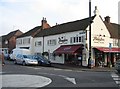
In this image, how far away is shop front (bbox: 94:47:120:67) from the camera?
4090 cm

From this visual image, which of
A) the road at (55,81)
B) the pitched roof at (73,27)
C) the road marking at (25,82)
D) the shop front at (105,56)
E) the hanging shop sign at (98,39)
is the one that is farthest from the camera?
the pitched roof at (73,27)

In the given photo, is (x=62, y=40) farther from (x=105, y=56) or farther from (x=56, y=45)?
(x=105, y=56)

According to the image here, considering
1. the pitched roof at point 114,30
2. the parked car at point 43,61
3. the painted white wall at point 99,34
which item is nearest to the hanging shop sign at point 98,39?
the painted white wall at point 99,34

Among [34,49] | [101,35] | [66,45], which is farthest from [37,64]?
[34,49]

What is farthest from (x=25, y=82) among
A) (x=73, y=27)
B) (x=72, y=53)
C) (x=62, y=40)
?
(x=62, y=40)

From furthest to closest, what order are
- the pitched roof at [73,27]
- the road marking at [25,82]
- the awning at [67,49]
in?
the pitched roof at [73,27], the awning at [67,49], the road marking at [25,82]

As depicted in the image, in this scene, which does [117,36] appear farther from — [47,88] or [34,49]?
[47,88]

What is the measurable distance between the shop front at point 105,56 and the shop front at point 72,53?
2.39 meters

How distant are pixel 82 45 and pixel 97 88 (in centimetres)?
2616

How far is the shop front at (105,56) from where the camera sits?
134 ft

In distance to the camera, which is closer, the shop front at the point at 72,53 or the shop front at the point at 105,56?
the shop front at the point at 72,53

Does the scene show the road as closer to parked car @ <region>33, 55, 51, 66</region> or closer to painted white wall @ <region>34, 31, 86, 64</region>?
parked car @ <region>33, 55, 51, 66</region>

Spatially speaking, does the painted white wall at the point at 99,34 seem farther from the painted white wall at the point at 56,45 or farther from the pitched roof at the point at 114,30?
the painted white wall at the point at 56,45

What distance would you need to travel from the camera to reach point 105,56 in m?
42.5
